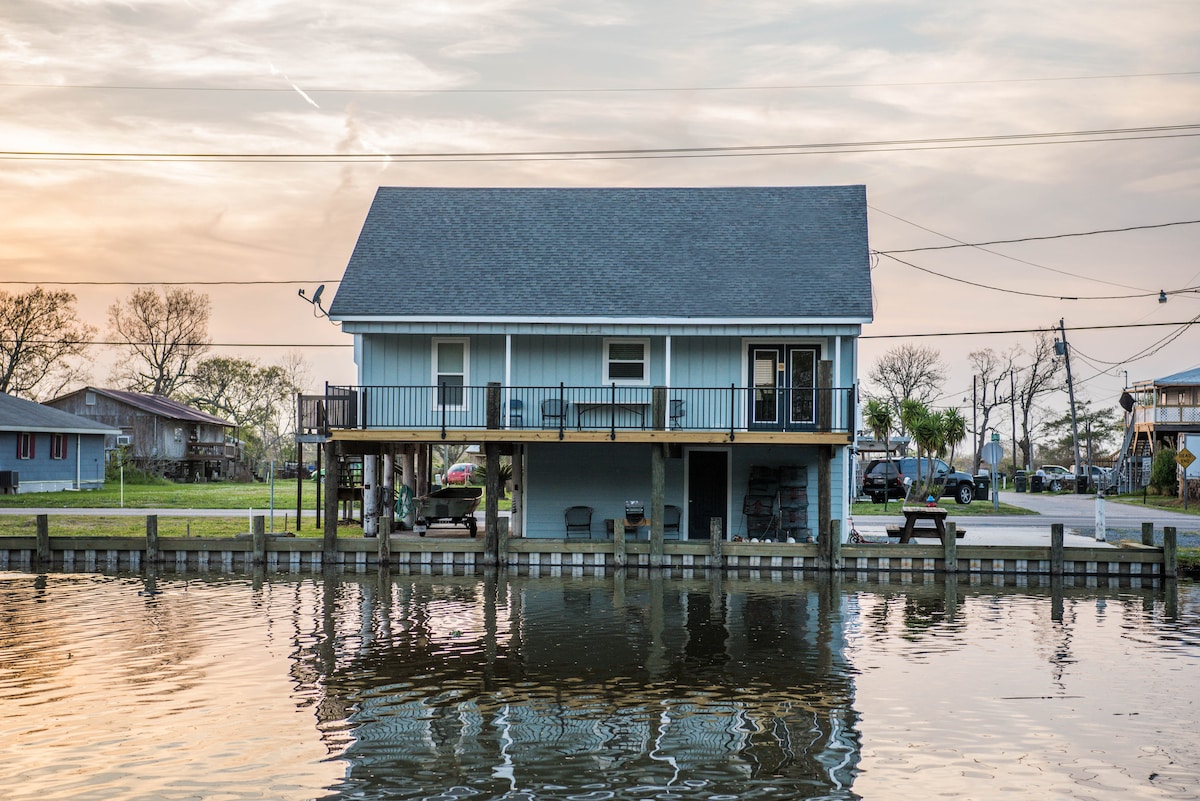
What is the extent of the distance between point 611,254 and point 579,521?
686 centimetres

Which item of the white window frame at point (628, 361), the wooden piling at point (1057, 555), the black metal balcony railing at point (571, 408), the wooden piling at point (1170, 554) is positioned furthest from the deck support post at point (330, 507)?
the wooden piling at point (1170, 554)

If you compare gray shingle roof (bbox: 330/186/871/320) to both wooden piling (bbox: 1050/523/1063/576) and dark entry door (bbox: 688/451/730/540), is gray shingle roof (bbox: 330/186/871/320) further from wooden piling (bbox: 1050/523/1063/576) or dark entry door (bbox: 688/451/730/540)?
wooden piling (bbox: 1050/523/1063/576)

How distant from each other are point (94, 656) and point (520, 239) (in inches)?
673

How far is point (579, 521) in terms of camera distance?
2848 cm

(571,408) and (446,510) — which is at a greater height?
(571,408)

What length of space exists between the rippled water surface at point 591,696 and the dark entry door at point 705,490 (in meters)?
6.13

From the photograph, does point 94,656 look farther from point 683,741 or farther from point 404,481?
point 404,481

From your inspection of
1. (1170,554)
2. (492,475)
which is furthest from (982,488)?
(492,475)

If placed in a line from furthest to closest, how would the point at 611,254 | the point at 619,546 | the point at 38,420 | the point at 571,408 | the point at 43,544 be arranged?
1. the point at 38,420
2. the point at 611,254
3. the point at 571,408
4. the point at 43,544
5. the point at 619,546

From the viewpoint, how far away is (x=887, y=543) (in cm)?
2669

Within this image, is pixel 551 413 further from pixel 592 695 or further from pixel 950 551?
pixel 592 695

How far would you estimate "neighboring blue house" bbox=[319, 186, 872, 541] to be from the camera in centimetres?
2672

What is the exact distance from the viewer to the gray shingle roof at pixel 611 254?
27.4 meters

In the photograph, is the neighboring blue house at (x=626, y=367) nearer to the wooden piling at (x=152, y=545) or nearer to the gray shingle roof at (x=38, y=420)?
the wooden piling at (x=152, y=545)
